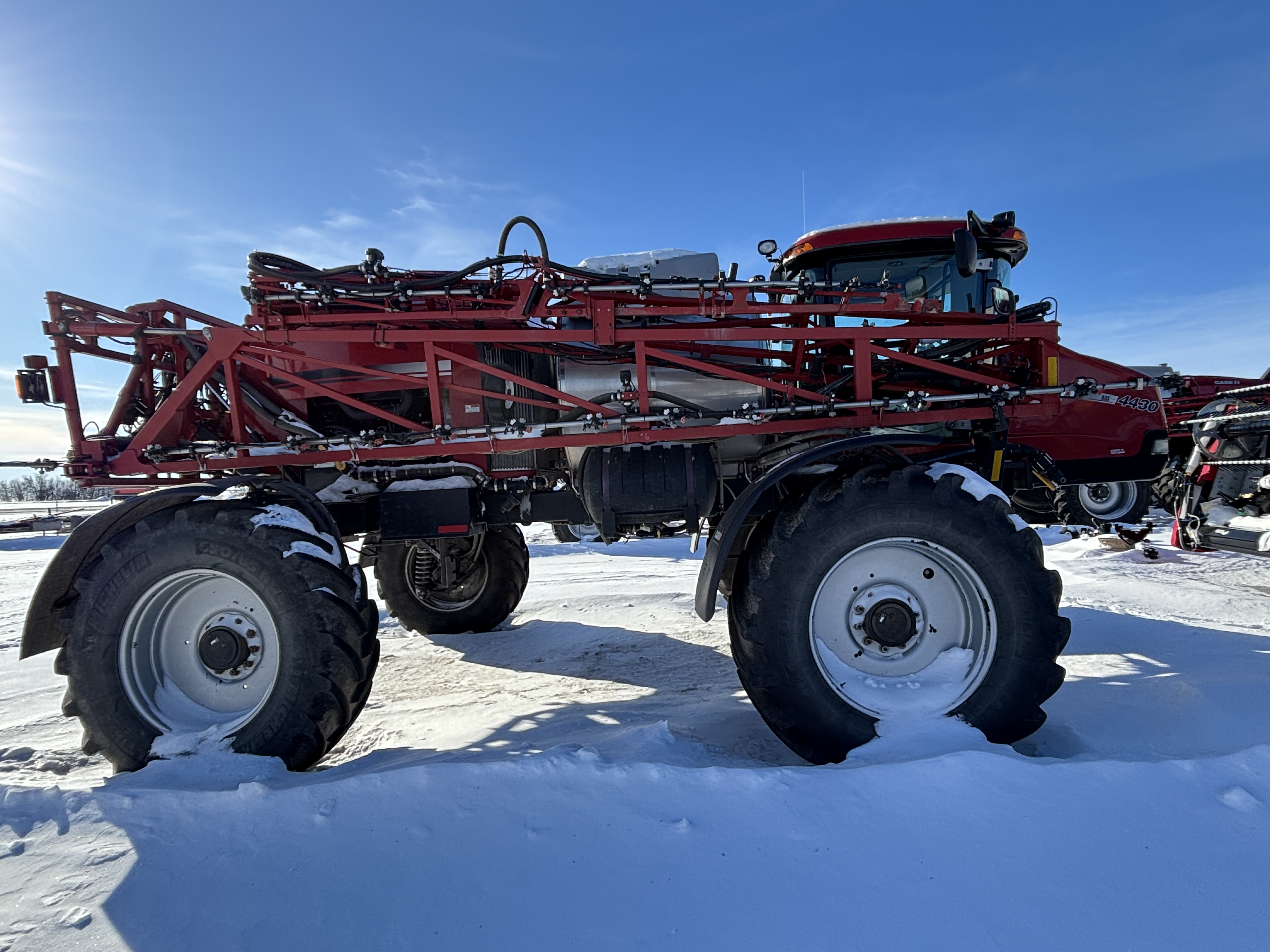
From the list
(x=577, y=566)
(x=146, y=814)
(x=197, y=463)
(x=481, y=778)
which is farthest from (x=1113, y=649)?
(x=577, y=566)

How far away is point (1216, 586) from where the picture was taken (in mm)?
5281

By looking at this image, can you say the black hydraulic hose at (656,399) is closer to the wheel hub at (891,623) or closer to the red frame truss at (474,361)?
the red frame truss at (474,361)

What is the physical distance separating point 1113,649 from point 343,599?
4161 mm

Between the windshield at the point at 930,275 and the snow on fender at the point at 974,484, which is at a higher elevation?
the windshield at the point at 930,275

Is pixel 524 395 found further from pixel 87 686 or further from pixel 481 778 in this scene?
pixel 87 686

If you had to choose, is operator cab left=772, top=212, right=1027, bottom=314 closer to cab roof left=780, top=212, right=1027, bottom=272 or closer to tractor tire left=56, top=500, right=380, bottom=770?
cab roof left=780, top=212, right=1027, bottom=272

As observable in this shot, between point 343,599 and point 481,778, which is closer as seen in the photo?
point 481,778

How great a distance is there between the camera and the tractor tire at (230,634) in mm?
2496

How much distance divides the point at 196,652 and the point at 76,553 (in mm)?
612

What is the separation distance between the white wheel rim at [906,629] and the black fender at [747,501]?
390 millimetres

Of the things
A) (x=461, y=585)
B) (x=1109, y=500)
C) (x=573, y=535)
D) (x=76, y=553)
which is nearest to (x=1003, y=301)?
(x=461, y=585)

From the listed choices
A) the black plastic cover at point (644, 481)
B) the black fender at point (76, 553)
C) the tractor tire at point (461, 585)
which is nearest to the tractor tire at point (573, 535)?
the tractor tire at point (461, 585)

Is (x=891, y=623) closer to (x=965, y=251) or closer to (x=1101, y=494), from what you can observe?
(x=965, y=251)

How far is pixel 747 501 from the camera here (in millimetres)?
2566
